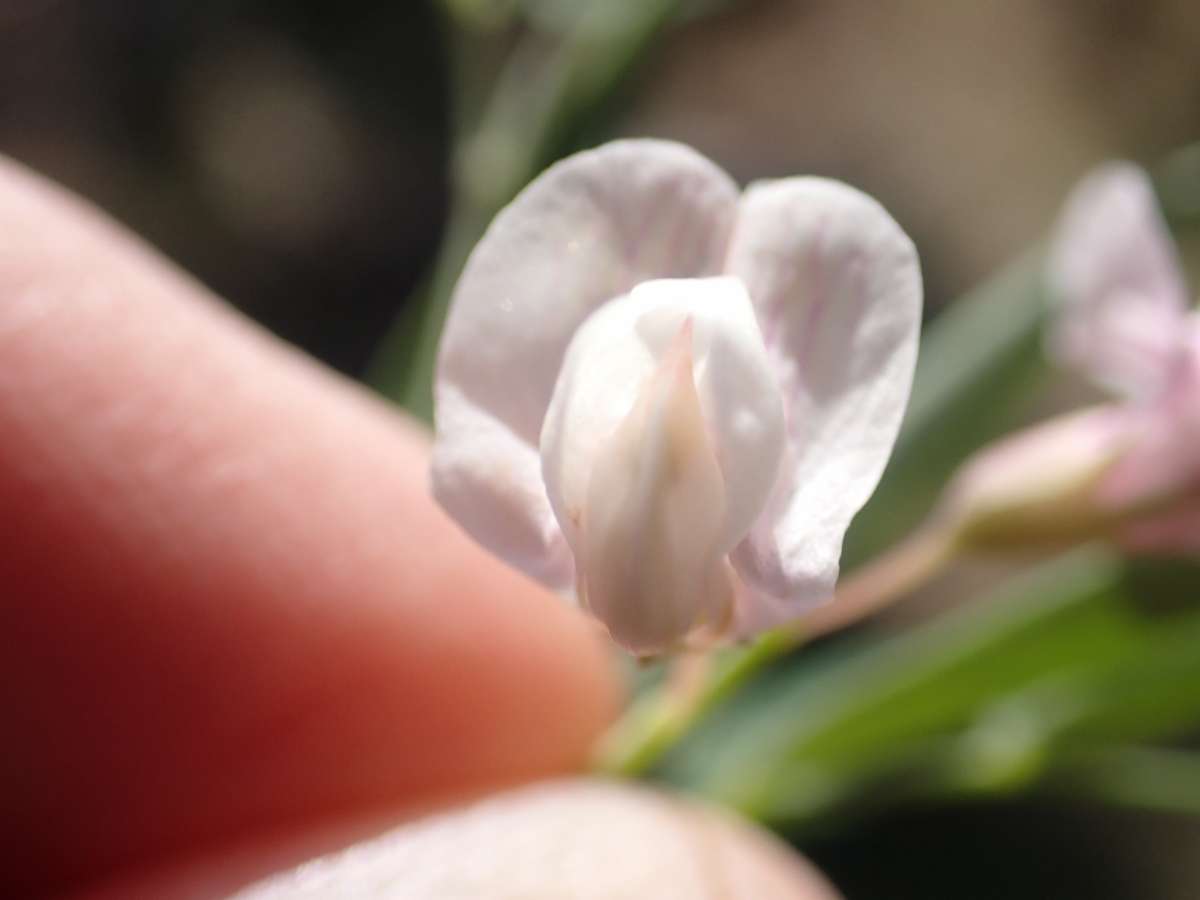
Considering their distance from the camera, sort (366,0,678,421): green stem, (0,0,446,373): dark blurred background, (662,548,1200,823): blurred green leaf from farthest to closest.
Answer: (0,0,446,373): dark blurred background → (366,0,678,421): green stem → (662,548,1200,823): blurred green leaf

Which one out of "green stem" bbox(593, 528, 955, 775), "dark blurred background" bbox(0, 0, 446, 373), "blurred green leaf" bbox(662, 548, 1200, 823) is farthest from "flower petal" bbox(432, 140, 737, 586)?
"dark blurred background" bbox(0, 0, 446, 373)

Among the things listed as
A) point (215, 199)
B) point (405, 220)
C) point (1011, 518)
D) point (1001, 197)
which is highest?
point (215, 199)

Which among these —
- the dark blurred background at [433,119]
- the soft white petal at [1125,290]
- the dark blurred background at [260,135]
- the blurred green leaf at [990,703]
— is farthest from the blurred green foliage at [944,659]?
the dark blurred background at [260,135]

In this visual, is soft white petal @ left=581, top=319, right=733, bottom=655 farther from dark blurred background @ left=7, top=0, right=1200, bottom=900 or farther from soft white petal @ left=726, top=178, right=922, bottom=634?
dark blurred background @ left=7, top=0, right=1200, bottom=900

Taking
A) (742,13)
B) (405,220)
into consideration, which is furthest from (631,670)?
(742,13)

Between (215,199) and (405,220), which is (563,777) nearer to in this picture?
(405,220)

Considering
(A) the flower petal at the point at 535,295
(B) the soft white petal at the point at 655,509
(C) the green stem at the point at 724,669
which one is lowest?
(C) the green stem at the point at 724,669

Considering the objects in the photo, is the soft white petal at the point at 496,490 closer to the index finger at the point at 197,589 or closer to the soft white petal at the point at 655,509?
the soft white petal at the point at 655,509
